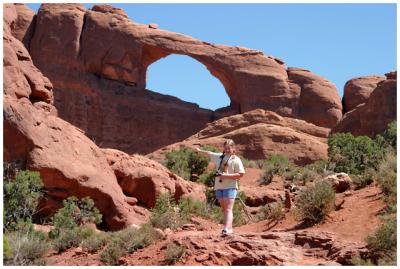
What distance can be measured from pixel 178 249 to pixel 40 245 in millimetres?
2622

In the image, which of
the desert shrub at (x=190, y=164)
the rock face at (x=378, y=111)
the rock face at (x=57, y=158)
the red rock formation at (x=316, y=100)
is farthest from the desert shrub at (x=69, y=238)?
the red rock formation at (x=316, y=100)

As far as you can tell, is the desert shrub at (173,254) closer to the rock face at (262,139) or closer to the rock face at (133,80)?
the rock face at (262,139)

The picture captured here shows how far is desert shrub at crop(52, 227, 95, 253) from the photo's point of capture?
11.8m

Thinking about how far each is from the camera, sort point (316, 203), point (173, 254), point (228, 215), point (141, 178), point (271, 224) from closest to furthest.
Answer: point (173, 254), point (228, 215), point (316, 203), point (271, 224), point (141, 178)

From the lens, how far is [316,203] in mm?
10891

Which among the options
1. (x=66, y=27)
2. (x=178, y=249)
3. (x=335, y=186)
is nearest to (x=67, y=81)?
(x=66, y=27)

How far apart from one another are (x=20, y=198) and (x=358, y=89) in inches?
1593

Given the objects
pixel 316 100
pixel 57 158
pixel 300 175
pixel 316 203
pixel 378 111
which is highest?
pixel 316 100

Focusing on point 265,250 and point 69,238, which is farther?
point 69,238

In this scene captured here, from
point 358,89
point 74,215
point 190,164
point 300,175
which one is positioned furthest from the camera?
point 358,89

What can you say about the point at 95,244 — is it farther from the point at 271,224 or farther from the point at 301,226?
the point at 301,226

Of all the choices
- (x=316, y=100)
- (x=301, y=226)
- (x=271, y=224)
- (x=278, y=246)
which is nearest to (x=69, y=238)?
(x=271, y=224)

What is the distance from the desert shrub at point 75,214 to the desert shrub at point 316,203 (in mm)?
5021

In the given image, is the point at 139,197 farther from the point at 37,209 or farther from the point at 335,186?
the point at 335,186
